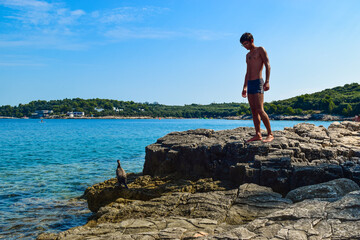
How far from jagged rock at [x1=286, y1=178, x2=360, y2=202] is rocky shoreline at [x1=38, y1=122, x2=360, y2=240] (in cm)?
2

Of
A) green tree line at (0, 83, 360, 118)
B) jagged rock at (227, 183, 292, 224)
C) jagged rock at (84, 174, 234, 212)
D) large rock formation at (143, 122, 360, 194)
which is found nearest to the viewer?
jagged rock at (227, 183, 292, 224)

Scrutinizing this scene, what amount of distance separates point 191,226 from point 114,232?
48.4 inches

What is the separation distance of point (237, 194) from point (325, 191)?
163cm

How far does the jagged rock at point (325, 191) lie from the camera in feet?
18.1

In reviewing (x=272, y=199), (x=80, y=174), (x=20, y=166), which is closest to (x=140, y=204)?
(x=272, y=199)

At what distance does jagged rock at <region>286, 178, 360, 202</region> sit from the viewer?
5508mm

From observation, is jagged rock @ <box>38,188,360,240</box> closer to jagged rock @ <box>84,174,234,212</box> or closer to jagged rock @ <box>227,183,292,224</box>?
jagged rock @ <box>227,183,292,224</box>

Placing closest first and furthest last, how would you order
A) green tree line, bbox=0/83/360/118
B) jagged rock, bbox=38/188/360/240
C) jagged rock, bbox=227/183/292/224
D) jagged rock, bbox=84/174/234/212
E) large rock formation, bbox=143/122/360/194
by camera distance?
jagged rock, bbox=38/188/360/240 < jagged rock, bbox=227/183/292/224 < large rock formation, bbox=143/122/360/194 < jagged rock, bbox=84/174/234/212 < green tree line, bbox=0/83/360/118

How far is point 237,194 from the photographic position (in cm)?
621

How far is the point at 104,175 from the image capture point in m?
16.5

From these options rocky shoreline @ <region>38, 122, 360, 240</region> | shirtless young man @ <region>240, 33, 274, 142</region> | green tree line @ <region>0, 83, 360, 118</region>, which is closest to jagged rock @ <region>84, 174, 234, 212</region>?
rocky shoreline @ <region>38, 122, 360, 240</region>

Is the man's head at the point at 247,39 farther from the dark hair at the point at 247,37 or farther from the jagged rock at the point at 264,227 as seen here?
the jagged rock at the point at 264,227

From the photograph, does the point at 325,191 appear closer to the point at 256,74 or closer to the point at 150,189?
the point at 256,74

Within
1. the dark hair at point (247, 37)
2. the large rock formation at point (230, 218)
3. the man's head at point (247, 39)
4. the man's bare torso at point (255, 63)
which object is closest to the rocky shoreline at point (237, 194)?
the large rock formation at point (230, 218)
